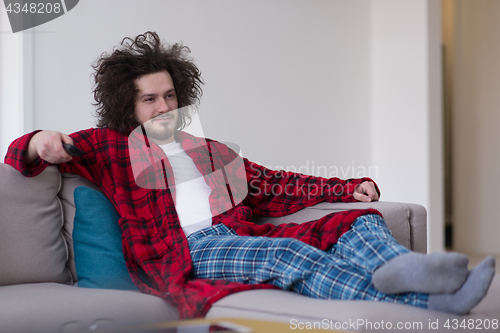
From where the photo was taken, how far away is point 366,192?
1.77 meters

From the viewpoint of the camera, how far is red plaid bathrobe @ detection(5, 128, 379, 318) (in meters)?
1.31

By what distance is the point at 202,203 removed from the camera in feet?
5.41

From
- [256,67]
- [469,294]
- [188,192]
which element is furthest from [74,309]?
[256,67]

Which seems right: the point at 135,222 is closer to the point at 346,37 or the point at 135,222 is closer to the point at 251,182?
the point at 251,182

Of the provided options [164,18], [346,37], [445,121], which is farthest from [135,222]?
[445,121]

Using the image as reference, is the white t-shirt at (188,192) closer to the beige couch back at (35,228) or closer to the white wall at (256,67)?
the beige couch back at (35,228)

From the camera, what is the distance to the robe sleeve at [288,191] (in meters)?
1.78

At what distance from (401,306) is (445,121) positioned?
14.4 ft

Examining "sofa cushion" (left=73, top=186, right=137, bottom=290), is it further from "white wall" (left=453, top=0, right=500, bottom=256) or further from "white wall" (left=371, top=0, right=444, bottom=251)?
"white wall" (left=453, top=0, right=500, bottom=256)

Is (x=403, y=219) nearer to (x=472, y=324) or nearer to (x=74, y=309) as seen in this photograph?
(x=472, y=324)

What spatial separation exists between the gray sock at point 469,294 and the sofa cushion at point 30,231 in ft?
3.39
